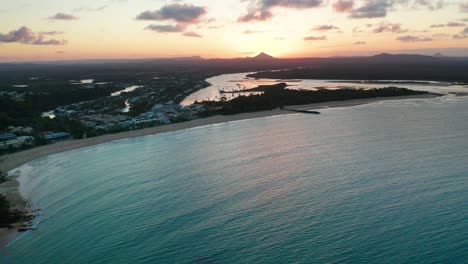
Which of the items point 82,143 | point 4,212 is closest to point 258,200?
point 4,212

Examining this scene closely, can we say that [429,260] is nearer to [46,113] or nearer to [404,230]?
[404,230]

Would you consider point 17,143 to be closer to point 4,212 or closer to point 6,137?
point 6,137

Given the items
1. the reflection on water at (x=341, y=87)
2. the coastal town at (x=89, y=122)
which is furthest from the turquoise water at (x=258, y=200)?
the reflection on water at (x=341, y=87)

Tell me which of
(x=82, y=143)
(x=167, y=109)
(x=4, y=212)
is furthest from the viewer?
(x=167, y=109)

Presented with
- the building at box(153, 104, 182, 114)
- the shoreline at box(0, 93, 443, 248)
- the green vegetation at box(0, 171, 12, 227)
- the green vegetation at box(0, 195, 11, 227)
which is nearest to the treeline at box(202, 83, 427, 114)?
the shoreline at box(0, 93, 443, 248)

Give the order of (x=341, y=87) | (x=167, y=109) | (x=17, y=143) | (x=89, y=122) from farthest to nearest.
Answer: (x=341, y=87)
(x=167, y=109)
(x=89, y=122)
(x=17, y=143)

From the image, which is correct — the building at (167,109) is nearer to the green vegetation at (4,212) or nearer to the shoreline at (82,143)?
the shoreline at (82,143)

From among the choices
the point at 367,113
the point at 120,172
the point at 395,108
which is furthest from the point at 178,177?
the point at 395,108
